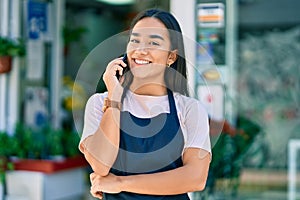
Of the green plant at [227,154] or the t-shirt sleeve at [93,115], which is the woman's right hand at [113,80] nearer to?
the t-shirt sleeve at [93,115]

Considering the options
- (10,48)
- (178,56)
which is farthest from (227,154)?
(178,56)

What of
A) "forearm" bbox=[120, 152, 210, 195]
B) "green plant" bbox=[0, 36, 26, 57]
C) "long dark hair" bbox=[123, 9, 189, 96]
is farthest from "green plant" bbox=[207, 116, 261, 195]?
"forearm" bbox=[120, 152, 210, 195]

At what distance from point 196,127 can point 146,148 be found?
5.2 inches

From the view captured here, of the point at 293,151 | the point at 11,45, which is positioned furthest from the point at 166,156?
the point at 293,151

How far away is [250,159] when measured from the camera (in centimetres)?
614

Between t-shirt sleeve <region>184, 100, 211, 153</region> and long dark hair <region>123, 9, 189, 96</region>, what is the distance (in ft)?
0.23

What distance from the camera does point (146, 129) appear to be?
135cm

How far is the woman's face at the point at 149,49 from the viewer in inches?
53.7

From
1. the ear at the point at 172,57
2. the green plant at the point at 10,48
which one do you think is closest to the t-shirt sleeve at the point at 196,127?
the ear at the point at 172,57

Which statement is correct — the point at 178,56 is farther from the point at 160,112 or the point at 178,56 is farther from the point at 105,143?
the point at 105,143

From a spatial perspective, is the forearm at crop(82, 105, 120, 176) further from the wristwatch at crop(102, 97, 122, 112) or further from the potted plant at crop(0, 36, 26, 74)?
the potted plant at crop(0, 36, 26, 74)

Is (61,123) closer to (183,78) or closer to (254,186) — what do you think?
(254,186)

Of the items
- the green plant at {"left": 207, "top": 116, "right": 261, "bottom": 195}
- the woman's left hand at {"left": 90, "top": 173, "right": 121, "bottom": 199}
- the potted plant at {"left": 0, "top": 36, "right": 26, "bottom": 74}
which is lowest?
the green plant at {"left": 207, "top": 116, "right": 261, "bottom": 195}

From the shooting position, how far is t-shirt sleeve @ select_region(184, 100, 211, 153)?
136cm
